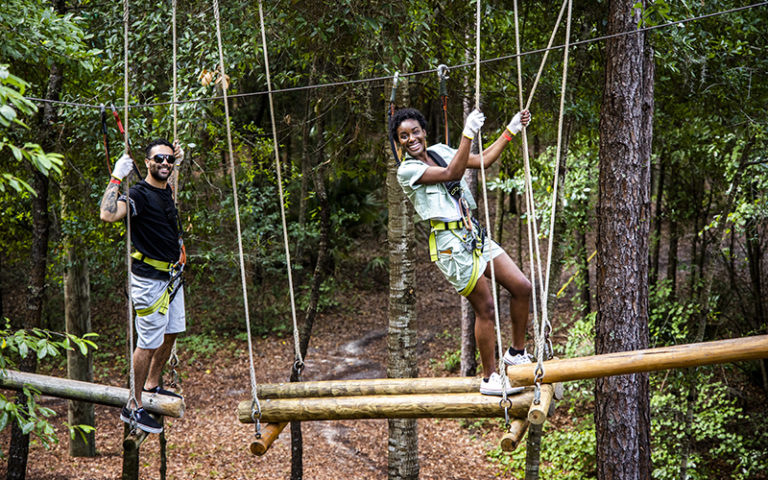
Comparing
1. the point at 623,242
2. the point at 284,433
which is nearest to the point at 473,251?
the point at 623,242

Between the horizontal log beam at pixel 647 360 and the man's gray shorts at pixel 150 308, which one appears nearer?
the horizontal log beam at pixel 647 360

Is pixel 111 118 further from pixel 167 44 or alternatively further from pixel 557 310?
pixel 557 310

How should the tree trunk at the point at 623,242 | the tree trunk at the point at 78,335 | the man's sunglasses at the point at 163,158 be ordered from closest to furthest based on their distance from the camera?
the man's sunglasses at the point at 163,158 → the tree trunk at the point at 623,242 → the tree trunk at the point at 78,335

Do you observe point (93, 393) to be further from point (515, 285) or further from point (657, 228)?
point (657, 228)

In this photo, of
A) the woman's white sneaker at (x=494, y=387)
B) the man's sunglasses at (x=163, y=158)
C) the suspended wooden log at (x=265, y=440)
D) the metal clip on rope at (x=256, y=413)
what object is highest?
the man's sunglasses at (x=163, y=158)

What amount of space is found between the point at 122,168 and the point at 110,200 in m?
0.24

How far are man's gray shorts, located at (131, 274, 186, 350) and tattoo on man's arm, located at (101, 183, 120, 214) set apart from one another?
527 mm

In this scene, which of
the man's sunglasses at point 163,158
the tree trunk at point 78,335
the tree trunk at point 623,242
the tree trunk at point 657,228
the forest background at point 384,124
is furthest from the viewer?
the tree trunk at point 657,228

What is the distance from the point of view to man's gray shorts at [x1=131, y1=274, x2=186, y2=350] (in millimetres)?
4309

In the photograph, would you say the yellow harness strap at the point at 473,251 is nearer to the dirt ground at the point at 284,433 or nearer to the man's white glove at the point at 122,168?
the man's white glove at the point at 122,168

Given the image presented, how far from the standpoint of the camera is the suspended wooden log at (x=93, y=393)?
4336 millimetres

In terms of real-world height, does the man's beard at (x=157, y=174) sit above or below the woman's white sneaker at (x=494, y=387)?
above

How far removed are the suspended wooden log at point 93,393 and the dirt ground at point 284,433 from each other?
12.5 feet

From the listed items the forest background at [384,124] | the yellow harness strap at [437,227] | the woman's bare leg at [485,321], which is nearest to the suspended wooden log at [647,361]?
the woman's bare leg at [485,321]
